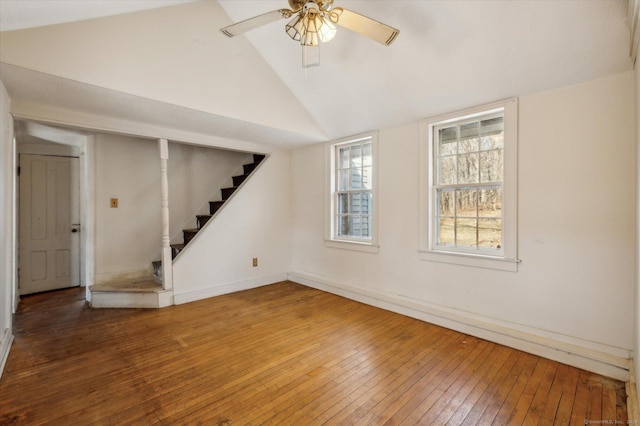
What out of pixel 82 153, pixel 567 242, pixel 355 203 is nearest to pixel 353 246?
pixel 355 203

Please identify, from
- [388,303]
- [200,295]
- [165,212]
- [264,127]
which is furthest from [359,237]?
[165,212]

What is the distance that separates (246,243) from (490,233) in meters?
3.31

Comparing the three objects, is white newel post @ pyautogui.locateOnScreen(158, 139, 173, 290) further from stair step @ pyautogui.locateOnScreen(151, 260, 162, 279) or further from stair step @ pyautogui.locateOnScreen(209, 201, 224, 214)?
stair step @ pyautogui.locateOnScreen(209, 201, 224, 214)

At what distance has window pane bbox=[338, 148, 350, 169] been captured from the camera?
441cm

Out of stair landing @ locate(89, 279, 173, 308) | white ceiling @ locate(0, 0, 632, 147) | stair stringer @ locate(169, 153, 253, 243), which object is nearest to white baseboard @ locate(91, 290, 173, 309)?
stair landing @ locate(89, 279, 173, 308)

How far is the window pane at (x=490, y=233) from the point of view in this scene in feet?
→ 9.50

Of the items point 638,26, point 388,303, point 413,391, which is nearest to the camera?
point 638,26

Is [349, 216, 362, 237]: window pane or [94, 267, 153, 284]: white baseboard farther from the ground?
[349, 216, 362, 237]: window pane

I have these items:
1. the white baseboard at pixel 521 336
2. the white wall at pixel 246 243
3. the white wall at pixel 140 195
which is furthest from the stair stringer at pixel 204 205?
the white baseboard at pixel 521 336

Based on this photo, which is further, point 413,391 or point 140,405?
point 413,391

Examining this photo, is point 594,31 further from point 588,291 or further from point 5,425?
point 5,425

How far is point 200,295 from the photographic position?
161 inches

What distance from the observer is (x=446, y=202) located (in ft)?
10.8

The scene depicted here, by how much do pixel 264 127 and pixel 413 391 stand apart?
3133 millimetres
